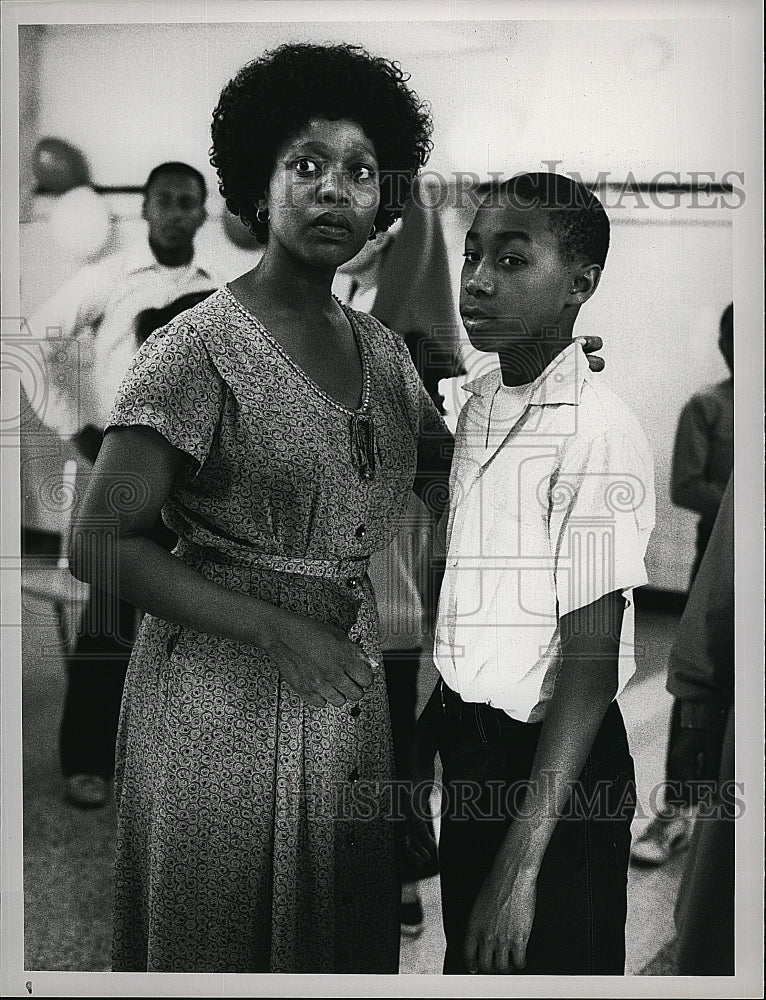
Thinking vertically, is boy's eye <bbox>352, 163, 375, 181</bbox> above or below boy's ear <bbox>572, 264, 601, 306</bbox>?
above

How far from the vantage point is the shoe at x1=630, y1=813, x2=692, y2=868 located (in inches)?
82.4

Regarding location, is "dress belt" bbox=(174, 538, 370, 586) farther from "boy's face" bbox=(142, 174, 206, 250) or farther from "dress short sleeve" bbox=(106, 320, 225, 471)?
"boy's face" bbox=(142, 174, 206, 250)

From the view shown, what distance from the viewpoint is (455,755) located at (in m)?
2.07

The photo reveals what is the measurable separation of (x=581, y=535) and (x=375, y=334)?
560 millimetres

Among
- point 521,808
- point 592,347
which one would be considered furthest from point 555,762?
point 592,347

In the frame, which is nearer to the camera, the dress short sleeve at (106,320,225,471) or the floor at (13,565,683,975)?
the dress short sleeve at (106,320,225,471)

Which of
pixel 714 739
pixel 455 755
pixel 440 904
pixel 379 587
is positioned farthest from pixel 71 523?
pixel 714 739

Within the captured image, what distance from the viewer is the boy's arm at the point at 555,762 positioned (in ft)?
6.71

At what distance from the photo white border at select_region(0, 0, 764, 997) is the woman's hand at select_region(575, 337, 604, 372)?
9 centimetres

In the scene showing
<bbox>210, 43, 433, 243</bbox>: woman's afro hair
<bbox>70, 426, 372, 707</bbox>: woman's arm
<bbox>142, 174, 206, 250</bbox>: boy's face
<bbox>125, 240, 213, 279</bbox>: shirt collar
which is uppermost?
<bbox>210, 43, 433, 243</bbox>: woman's afro hair

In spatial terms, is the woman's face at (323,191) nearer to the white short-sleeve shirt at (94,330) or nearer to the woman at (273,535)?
the woman at (273,535)

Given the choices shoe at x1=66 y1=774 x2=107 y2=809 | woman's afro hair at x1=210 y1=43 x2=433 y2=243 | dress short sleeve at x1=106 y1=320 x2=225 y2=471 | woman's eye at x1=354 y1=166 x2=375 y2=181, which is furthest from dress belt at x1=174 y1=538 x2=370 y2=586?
woman's eye at x1=354 y1=166 x2=375 y2=181

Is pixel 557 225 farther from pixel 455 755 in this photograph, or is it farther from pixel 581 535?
pixel 455 755

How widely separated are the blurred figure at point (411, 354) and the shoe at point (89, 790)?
0.59 meters
